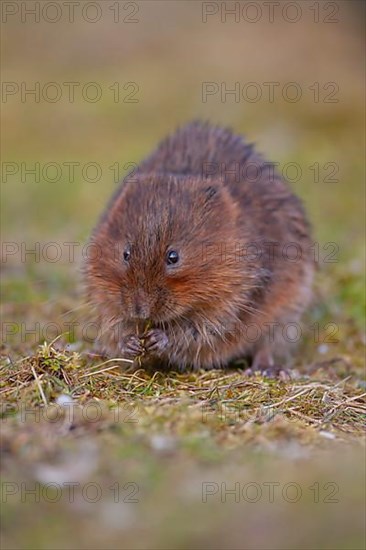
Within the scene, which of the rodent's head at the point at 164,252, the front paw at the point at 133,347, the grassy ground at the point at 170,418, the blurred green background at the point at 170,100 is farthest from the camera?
the blurred green background at the point at 170,100

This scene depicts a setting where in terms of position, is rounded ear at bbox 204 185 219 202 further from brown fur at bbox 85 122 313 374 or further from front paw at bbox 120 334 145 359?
front paw at bbox 120 334 145 359

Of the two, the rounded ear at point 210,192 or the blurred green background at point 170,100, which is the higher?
the blurred green background at point 170,100

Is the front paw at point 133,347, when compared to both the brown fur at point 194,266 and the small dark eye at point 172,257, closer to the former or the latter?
the brown fur at point 194,266

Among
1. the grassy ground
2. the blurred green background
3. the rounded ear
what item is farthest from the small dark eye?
the blurred green background

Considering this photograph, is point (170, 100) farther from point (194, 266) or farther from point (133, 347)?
point (133, 347)

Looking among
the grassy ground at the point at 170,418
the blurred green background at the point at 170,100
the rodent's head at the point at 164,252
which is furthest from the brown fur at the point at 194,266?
the blurred green background at the point at 170,100

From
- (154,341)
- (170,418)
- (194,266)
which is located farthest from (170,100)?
(170,418)

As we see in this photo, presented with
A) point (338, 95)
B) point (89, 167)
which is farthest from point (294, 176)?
point (338, 95)
